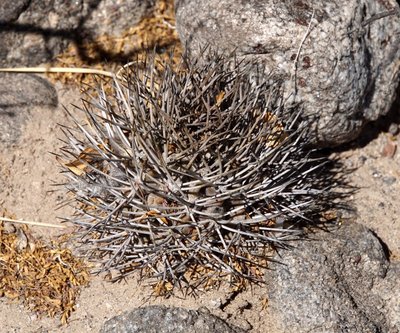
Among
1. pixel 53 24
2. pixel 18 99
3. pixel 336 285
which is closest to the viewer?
pixel 336 285

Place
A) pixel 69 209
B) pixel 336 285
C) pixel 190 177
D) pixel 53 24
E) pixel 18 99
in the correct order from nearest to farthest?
pixel 190 177 < pixel 336 285 < pixel 69 209 < pixel 18 99 < pixel 53 24

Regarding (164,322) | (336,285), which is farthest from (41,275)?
(336,285)

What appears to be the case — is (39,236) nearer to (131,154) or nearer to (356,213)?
(131,154)

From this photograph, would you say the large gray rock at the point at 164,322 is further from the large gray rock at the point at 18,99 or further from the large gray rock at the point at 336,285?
the large gray rock at the point at 18,99

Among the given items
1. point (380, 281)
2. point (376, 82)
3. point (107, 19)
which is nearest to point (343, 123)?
point (376, 82)

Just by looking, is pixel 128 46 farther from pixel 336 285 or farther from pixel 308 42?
pixel 336 285

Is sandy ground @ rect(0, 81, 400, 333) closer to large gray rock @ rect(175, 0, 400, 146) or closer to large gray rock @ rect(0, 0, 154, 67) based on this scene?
large gray rock @ rect(0, 0, 154, 67)

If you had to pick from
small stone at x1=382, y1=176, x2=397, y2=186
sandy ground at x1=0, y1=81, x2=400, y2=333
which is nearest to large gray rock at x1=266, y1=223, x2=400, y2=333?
sandy ground at x1=0, y1=81, x2=400, y2=333
